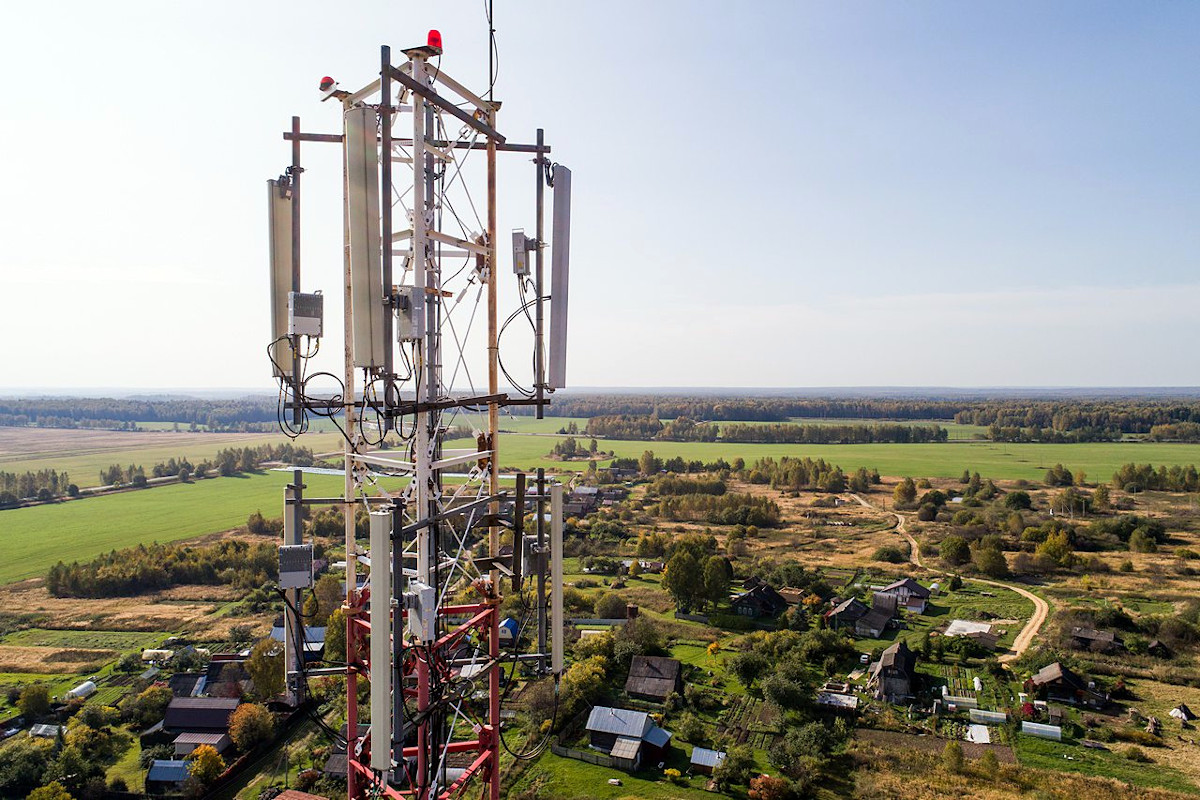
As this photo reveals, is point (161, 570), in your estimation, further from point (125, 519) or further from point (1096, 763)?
point (1096, 763)

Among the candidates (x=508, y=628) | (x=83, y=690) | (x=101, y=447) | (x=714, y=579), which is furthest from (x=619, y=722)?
(x=101, y=447)

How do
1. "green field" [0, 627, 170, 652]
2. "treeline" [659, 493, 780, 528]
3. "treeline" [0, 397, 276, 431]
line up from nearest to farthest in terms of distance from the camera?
1. "green field" [0, 627, 170, 652]
2. "treeline" [659, 493, 780, 528]
3. "treeline" [0, 397, 276, 431]

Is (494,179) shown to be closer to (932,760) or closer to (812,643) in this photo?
(932,760)

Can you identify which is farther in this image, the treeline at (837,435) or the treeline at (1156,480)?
the treeline at (837,435)

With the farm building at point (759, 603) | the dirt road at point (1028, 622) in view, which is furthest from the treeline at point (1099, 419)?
the farm building at point (759, 603)

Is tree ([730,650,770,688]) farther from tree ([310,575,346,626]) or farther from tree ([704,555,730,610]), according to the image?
tree ([310,575,346,626])

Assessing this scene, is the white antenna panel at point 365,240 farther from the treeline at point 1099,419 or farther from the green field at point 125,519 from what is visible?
the treeline at point 1099,419

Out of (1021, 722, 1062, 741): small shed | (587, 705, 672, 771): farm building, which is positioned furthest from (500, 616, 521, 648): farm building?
(1021, 722, 1062, 741): small shed
